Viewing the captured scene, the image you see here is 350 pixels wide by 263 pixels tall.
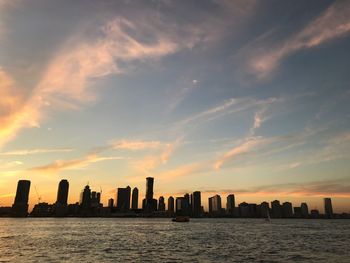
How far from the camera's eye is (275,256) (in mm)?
62562

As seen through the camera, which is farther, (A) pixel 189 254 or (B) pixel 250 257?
(A) pixel 189 254

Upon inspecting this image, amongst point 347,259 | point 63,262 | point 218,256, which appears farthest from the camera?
point 218,256

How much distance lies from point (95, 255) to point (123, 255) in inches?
218

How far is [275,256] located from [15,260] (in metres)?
49.1

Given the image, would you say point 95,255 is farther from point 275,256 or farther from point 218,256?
point 275,256

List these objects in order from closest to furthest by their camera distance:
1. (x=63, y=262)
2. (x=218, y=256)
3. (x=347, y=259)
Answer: (x=63, y=262) < (x=347, y=259) < (x=218, y=256)

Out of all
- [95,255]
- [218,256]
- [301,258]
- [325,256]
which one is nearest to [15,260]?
[95,255]

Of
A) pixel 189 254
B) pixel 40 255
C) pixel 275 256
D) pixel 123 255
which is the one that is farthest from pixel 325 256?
pixel 40 255

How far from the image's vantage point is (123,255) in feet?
210

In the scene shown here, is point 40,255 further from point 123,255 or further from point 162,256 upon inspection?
point 162,256

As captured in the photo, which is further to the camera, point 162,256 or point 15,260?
point 162,256

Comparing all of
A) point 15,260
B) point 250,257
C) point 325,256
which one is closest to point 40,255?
point 15,260

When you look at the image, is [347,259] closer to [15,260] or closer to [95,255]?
[95,255]

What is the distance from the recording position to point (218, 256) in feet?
206
